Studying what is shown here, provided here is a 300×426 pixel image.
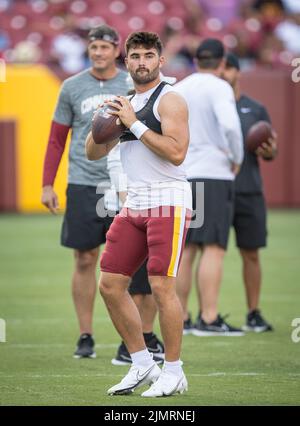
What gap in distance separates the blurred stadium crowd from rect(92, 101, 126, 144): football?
36.6 ft

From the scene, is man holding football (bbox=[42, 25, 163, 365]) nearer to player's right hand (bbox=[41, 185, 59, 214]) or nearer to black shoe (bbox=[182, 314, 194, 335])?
player's right hand (bbox=[41, 185, 59, 214])

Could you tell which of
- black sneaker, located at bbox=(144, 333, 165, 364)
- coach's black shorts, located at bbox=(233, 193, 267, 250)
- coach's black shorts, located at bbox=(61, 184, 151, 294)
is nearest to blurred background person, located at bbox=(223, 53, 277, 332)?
coach's black shorts, located at bbox=(233, 193, 267, 250)

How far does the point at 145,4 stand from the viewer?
1906cm

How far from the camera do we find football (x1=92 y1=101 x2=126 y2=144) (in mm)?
5785

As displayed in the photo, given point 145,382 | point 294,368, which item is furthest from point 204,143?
point 145,382

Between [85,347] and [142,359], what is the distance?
4.06 ft

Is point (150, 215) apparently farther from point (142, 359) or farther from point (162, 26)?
point (162, 26)

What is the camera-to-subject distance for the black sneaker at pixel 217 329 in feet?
26.3

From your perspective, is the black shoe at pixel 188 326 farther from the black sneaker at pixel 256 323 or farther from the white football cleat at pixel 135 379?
the white football cleat at pixel 135 379

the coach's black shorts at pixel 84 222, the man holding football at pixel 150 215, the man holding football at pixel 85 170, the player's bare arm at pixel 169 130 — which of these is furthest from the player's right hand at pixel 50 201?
the player's bare arm at pixel 169 130

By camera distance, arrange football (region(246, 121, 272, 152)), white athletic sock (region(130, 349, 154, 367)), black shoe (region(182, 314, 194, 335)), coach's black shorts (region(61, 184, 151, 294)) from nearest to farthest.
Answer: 1. white athletic sock (region(130, 349, 154, 367))
2. coach's black shorts (region(61, 184, 151, 294))
3. black shoe (region(182, 314, 194, 335))
4. football (region(246, 121, 272, 152))

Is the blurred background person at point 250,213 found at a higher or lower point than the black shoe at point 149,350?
higher

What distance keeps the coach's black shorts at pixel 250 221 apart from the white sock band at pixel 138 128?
287 cm

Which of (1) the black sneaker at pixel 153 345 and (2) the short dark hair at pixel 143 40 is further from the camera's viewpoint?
(1) the black sneaker at pixel 153 345
